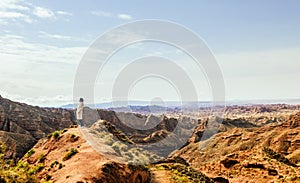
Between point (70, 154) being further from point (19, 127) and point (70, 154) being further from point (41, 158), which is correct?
point (19, 127)

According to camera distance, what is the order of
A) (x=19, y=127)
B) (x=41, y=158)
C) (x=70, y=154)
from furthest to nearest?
(x=19, y=127) → (x=41, y=158) → (x=70, y=154)

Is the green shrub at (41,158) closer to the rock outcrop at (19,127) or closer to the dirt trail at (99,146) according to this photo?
the dirt trail at (99,146)

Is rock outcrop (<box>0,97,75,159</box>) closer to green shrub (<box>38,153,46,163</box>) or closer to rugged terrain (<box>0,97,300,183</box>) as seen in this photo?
rugged terrain (<box>0,97,300,183</box>)

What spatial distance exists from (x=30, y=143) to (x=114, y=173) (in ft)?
143

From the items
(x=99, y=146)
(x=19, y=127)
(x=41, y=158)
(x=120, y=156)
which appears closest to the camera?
(x=99, y=146)

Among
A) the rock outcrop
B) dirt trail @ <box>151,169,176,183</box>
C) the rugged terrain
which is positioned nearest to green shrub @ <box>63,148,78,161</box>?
the rugged terrain

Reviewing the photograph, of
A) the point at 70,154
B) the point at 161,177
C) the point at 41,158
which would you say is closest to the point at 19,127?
the point at 161,177

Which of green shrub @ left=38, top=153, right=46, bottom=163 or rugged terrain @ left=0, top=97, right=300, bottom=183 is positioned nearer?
rugged terrain @ left=0, top=97, right=300, bottom=183

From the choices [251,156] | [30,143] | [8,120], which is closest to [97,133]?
[251,156]

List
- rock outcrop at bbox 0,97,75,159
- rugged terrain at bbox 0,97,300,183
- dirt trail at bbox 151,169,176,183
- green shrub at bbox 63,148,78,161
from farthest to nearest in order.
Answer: rock outcrop at bbox 0,97,75,159
dirt trail at bbox 151,169,176,183
green shrub at bbox 63,148,78,161
rugged terrain at bbox 0,97,300,183

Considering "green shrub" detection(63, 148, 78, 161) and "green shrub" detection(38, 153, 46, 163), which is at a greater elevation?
"green shrub" detection(63, 148, 78, 161)

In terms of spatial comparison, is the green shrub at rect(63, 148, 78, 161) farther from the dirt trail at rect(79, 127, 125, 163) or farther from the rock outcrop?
the rock outcrop

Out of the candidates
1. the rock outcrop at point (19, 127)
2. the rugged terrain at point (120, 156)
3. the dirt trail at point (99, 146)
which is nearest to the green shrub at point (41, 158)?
the rugged terrain at point (120, 156)

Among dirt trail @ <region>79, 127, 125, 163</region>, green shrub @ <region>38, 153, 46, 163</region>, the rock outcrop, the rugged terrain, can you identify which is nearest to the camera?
the rugged terrain
